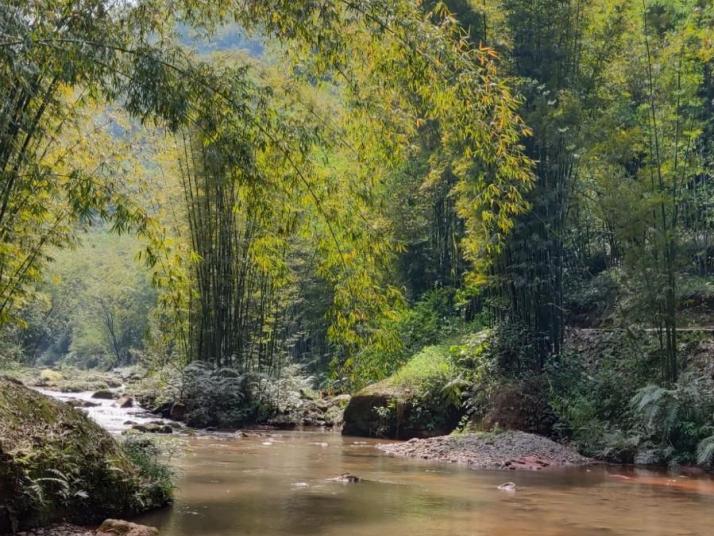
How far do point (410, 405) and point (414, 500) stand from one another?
614cm

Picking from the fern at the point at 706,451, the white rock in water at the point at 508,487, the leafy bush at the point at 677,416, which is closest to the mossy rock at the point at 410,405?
the leafy bush at the point at 677,416

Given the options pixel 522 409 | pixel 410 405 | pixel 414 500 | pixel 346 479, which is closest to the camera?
pixel 414 500

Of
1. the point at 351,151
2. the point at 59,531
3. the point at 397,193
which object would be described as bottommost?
the point at 59,531

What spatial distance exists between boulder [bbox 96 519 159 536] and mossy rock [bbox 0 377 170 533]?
321 millimetres

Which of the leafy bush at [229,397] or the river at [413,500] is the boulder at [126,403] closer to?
the leafy bush at [229,397]

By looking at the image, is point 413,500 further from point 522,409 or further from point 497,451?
point 522,409

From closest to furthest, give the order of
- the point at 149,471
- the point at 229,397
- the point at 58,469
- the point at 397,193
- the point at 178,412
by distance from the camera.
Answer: the point at 58,469, the point at 149,471, the point at 229,397, the point at 178,412, the point at 397,193

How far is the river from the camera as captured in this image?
521cm

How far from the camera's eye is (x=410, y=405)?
12453mm

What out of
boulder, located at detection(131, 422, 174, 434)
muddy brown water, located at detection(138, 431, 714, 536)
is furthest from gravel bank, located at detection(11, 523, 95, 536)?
boulder, located at detection(131, 422, 174, 434)

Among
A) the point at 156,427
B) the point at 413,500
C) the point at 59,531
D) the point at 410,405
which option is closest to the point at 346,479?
the point at 413,500

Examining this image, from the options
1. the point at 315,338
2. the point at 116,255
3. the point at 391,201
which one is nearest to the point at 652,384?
the point at 391,201

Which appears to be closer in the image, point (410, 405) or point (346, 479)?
point (346, 479)

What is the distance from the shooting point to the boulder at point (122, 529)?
4562 mm
